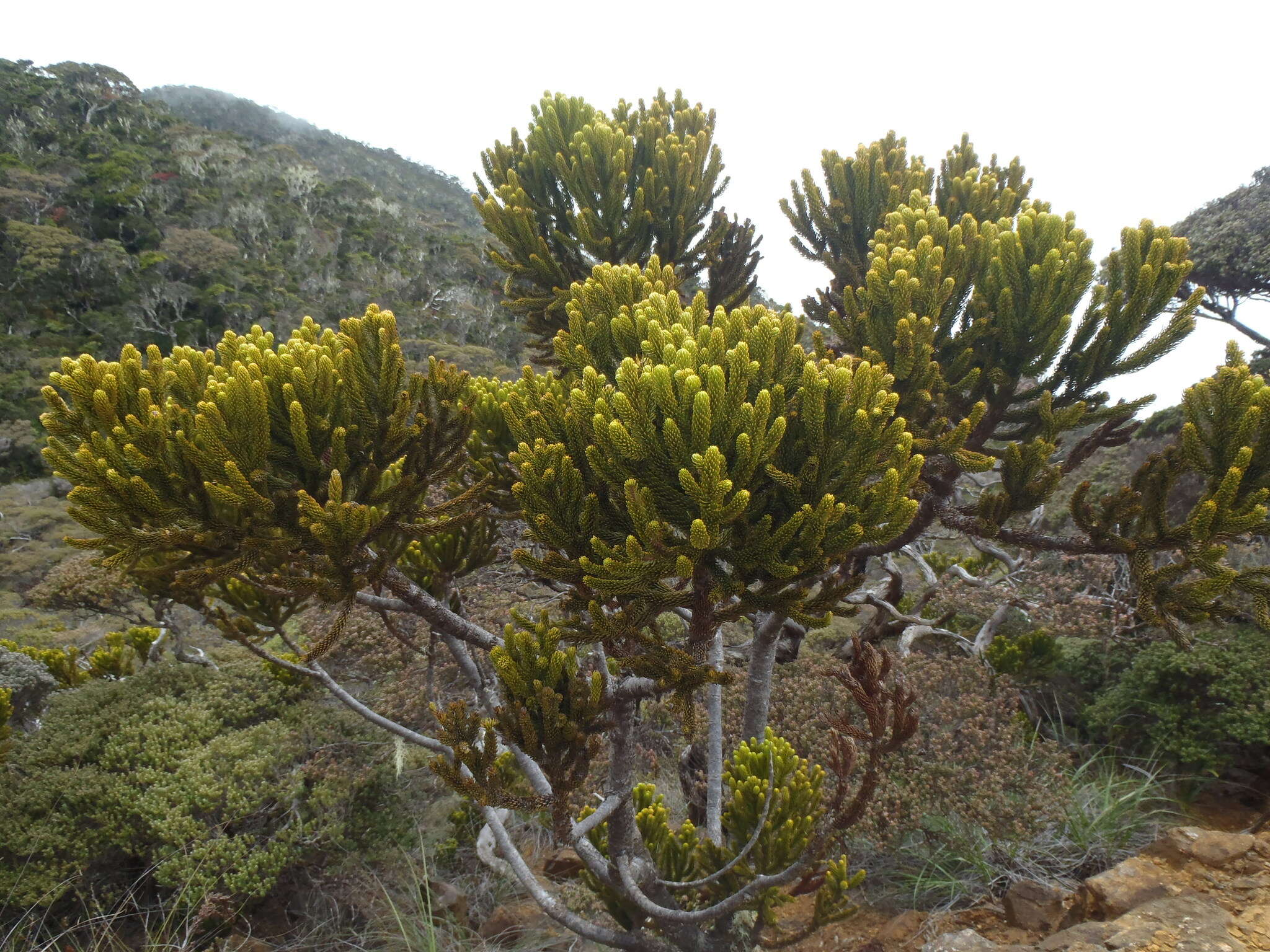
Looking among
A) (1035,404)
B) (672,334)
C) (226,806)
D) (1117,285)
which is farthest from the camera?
(226,806)

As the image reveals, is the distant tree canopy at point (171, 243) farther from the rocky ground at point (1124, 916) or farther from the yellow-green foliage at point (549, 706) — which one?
the rocky ground at point (1124, 916)

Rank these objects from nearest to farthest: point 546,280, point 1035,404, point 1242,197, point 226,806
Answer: point 1035,404, point 546,280, point 226,806, point 1242,197

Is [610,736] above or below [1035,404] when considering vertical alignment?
below

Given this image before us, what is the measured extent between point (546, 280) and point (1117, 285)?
3.86 metres

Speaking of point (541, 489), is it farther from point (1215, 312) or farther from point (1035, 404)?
point (1215, 312)

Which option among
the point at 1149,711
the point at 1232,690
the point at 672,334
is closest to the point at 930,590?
the point at 1149,711

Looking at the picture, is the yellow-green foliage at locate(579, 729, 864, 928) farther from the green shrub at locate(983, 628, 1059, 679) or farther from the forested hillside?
the forested hillside

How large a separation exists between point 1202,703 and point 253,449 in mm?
8844

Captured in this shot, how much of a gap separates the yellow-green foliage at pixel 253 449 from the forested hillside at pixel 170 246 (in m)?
21.6

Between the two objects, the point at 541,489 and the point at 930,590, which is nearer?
the point at 541,489

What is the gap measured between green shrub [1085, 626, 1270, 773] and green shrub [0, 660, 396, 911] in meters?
8.42

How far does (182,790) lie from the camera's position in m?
5.65

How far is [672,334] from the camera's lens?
8.36 ft

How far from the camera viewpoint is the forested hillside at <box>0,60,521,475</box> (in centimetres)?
2684
